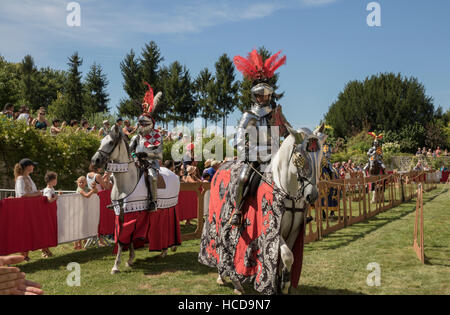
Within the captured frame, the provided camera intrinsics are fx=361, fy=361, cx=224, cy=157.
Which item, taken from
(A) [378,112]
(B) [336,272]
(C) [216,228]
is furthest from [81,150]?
(A) [378,112]

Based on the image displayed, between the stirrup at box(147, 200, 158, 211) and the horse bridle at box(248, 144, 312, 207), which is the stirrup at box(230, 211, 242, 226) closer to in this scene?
the horse bridle at box(248, 144, 312, 207)

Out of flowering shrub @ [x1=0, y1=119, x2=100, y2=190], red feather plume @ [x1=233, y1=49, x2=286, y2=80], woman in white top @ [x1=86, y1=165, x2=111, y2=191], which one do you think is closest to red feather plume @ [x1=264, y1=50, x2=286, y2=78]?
red feather plume @ [x1=233, y1=49, x2=286, y2=80]

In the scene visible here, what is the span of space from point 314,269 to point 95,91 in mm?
49688

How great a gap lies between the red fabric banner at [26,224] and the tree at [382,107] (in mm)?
51036

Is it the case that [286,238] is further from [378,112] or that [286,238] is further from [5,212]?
[378,112]

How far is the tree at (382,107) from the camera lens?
2092 inches

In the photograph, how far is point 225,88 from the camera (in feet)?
182

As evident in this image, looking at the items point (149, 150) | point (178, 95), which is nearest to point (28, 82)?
point (178, 95)

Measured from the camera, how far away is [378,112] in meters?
54.0

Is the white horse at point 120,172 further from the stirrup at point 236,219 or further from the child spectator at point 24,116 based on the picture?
the child spectator at point 24,116

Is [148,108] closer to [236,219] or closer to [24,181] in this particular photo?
[24,181]

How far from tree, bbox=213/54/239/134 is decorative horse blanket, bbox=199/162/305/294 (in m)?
49.5
